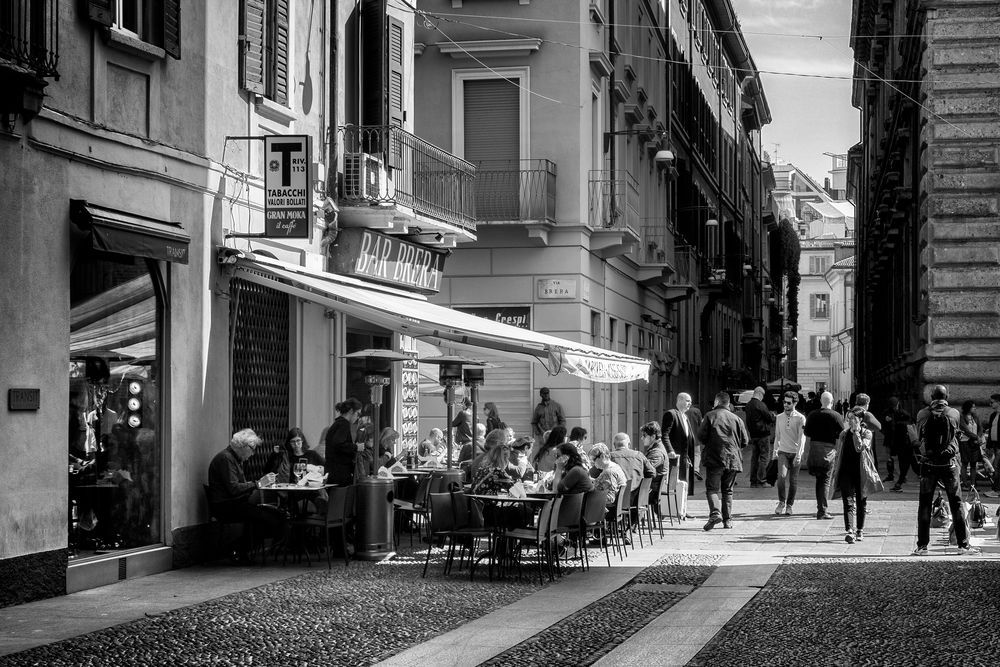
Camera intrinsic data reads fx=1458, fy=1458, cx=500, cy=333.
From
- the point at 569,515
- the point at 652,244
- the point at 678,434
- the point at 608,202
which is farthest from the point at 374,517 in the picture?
the point at 652,244

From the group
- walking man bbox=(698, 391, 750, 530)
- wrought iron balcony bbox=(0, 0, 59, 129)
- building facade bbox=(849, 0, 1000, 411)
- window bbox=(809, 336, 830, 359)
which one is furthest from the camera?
window bbox=(809, 336, 830, 359)

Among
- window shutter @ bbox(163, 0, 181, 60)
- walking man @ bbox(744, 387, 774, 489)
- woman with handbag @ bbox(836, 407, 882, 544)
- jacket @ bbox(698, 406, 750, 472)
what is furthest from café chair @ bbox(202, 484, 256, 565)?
walking man @ bbox(744, 387, 774, 489)

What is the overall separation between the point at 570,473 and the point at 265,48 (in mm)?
5839

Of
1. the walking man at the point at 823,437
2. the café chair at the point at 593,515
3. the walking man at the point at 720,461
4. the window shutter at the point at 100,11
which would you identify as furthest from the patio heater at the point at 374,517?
the walking man at the point at 823,437

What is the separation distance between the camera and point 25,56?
11.2 m

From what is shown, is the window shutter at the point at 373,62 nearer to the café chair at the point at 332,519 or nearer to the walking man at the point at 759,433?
the café chair at the point at 332,519

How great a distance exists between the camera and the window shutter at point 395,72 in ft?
65.8

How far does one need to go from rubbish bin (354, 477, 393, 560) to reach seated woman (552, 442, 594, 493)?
5.72 ft

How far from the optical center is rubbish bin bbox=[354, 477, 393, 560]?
48.4ft

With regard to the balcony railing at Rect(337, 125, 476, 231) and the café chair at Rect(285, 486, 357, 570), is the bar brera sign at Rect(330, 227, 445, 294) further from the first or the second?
the café chair at Rect(285, 486, 357, 570)

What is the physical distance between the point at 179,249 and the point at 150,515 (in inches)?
98.9

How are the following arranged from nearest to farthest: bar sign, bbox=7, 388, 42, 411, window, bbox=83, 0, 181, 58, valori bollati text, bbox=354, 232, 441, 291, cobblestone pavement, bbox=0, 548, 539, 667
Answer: cobblestone pavement, bbox=0, 548, 539, 667, bar sign, bbox=7, 388, 42, 411, window, bbox=83, 0, 181, 58, valori bollati text, bbox=354, 232, 441, 291

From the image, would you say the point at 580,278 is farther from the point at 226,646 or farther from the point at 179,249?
the point at 226,646

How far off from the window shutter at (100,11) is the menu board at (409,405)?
999 cm
